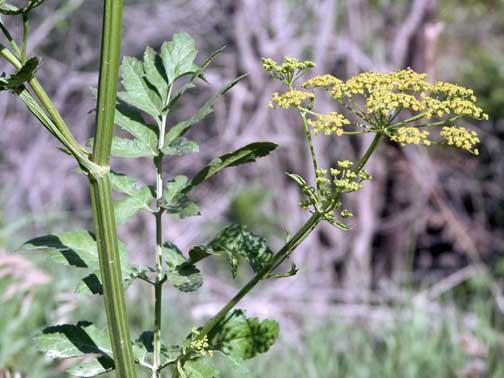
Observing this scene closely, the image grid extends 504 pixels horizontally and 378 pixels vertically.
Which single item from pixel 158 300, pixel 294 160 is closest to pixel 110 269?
pixel 158 300

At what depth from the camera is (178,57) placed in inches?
53.2

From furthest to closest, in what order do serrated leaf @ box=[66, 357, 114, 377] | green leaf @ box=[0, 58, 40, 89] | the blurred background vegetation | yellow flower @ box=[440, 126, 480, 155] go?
the blurred background vegetation → serrated leaf @ box=[66, 357, 114, 377] → yellow flower @ box=[440, 126, 480, 155] → green leaf @ box=[0, 58, 40, 89]

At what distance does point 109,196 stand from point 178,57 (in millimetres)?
443

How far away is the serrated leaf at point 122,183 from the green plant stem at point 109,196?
311 millimetres

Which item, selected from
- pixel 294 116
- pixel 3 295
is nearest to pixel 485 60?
pixel 294 116

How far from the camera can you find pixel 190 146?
1271mm

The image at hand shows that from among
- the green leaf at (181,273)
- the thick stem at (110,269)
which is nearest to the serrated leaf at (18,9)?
the thick stem at (110,269)

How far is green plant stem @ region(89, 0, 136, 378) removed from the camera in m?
0.95

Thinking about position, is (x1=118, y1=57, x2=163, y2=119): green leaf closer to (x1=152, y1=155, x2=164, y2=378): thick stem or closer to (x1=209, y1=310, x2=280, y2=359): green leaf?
(x1=152, y1=155, x2=164, y2=378): thick stem

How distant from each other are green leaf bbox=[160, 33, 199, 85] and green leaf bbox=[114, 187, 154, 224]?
0.20 meters

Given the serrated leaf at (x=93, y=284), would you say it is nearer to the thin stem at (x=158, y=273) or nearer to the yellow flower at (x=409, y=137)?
the thin stem at (x=158, y=273)

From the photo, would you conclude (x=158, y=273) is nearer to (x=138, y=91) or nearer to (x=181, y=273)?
(x=181, y=273)

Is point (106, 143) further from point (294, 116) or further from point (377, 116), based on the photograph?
point (294, 116)

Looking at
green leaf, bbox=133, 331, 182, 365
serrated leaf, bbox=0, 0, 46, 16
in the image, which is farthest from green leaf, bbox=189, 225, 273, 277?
serrated leaf, bbox=0, 0, 46, 16
